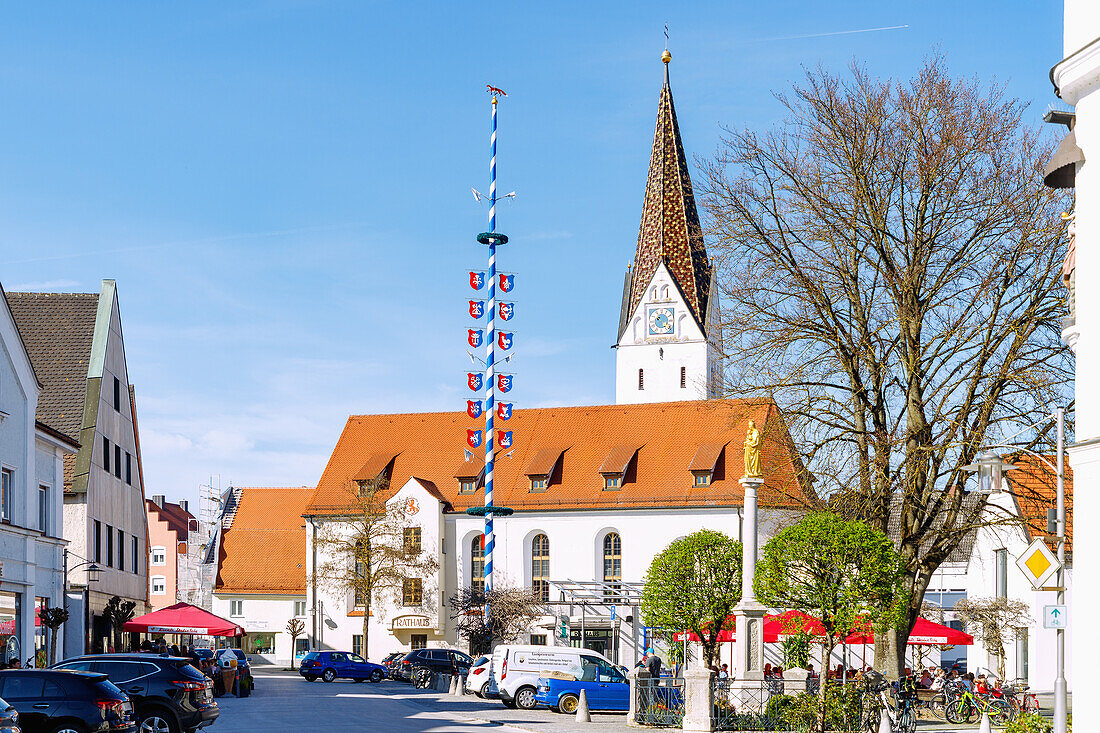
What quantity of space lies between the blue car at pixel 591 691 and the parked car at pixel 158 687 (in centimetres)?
1383

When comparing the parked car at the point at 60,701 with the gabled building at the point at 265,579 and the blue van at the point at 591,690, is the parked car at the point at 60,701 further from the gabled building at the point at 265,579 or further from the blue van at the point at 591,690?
the gabled building at the point at 265,579

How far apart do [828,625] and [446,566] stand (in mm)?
47173

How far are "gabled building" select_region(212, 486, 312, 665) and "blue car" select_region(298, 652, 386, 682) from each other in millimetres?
19054

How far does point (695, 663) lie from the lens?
1231 inches

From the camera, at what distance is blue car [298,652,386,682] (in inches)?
2238

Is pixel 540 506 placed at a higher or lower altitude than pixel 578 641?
higher

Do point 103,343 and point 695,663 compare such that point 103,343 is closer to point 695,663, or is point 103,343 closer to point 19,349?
point 19,349

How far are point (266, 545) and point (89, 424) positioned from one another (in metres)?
44.4

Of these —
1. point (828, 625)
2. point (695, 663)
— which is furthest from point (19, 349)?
point (828, 625)

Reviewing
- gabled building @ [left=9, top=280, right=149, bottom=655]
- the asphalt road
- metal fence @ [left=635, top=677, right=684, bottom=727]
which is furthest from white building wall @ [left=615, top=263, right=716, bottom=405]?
metal fence @ [left=635, top=677, right=684, bottom=727]

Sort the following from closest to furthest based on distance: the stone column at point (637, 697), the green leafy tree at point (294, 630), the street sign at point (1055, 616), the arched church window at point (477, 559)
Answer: the street sign at point (1055, 616), the stone column at point (637, 697), the arched church window at point (477, 559), the green leafy tree at point (294, 630)

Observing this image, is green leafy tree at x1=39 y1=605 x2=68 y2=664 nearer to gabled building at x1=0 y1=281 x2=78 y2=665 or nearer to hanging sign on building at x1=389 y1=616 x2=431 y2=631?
gabled building at x1=0 y1=281 x2=78 y2=665

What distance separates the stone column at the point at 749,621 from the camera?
31.1 metres

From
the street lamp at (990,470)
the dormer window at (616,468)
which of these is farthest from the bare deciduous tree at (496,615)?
the street lamp at (990,470)
